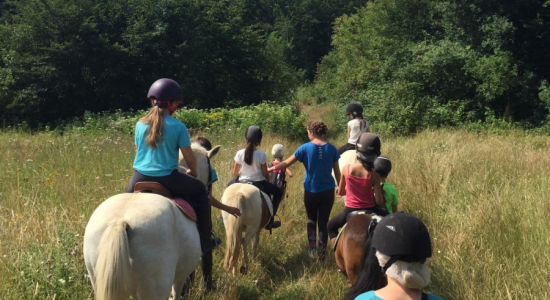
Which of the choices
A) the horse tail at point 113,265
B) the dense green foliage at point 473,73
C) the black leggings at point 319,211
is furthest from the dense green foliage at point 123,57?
the horse tail at point 113,265

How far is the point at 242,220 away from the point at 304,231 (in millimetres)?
2189

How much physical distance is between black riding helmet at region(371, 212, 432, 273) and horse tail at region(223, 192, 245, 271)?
383cm

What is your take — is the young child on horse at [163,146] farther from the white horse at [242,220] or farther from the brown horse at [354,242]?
the white horse at [242,220]

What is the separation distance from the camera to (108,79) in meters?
29.5

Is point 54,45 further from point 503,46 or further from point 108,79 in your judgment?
point 503,46

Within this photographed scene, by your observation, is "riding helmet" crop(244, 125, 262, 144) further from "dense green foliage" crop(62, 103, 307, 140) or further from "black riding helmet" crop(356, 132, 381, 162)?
"dense green foliage" crop(62, 103, 307, 140)

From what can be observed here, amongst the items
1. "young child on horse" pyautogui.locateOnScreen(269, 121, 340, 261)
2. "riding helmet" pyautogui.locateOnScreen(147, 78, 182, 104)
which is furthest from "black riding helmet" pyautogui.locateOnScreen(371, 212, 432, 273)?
"young child on horse" pyautogui.locateOnScreen(269, 121, 340, 261)

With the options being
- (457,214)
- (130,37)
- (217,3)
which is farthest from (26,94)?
(457,214)

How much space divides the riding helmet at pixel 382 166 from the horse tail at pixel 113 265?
118 inches

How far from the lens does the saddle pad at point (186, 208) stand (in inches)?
158

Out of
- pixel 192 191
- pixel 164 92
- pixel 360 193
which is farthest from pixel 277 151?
pixel 164 92

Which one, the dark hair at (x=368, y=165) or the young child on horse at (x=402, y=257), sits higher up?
the young child on horse at (x=402, y=257)

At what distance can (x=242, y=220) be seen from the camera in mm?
6141

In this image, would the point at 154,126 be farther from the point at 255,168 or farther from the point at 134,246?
the point at 255,168
